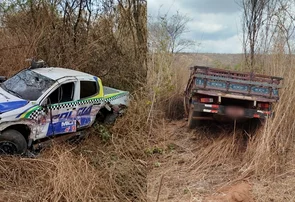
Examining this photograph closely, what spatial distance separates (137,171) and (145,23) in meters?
6.59

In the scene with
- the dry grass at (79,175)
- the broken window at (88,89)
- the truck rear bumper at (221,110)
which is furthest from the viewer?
the broken window at (88,89)

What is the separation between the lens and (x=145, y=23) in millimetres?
11625

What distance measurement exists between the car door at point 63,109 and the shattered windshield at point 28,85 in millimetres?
230

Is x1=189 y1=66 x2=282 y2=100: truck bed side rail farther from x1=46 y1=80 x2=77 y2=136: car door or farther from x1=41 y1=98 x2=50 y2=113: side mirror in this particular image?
x1=41 y1=98 x2=50 y2=113: side mirror

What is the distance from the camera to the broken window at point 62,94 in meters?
6.83

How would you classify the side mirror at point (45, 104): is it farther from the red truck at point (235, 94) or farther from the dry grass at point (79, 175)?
the red truck at point (235, 94)

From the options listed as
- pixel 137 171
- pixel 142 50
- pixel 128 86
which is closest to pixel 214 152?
pixel 137 171

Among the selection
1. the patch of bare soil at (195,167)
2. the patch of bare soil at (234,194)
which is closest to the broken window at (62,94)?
the patch of bare soil at (195,167)

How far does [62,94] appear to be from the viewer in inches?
279

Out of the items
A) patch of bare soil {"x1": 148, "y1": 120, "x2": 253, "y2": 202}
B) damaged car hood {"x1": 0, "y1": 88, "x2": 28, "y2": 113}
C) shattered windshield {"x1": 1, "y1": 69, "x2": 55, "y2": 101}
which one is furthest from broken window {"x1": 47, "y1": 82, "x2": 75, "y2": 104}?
patch of bare soil {"x1": 148, "y1": 120, "x2": 253, "y2": 202}

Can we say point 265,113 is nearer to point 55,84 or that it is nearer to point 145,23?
point 55,84

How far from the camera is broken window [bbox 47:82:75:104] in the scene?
6832 millimetres

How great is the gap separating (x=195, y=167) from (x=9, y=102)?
3623 mm

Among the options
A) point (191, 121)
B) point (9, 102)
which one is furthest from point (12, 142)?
point (191, 121)
